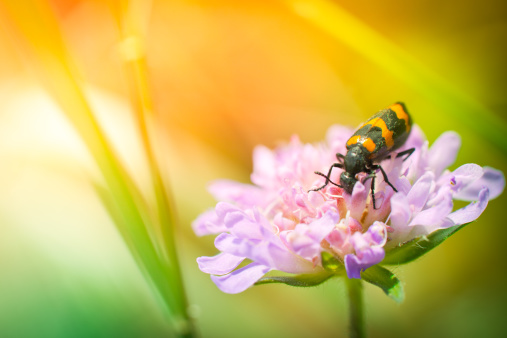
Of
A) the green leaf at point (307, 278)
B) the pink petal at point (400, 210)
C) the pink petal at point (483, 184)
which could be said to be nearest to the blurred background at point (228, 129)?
the pink petal at point (483, 184)

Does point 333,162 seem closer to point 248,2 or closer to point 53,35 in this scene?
point 53,35

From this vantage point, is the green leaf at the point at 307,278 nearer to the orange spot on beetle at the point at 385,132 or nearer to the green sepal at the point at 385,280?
the green sepal at the point at 385,280

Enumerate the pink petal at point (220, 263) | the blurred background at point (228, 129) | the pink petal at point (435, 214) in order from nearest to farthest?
the pink petal at point (435, 214) < the pink petal at point (220, 263) < the blurred background at point (228, 129)

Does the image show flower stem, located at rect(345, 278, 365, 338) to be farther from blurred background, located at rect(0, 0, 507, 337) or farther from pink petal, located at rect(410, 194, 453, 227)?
blurred background, located at rect(0, 0, 507, 337)

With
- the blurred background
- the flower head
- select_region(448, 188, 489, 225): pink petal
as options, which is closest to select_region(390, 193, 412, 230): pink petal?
the flower head

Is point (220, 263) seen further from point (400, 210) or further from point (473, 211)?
point (473, 211)

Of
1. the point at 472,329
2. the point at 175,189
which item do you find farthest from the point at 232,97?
the point at 472,329

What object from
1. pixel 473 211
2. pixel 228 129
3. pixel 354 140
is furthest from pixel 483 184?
pixel 228 129
